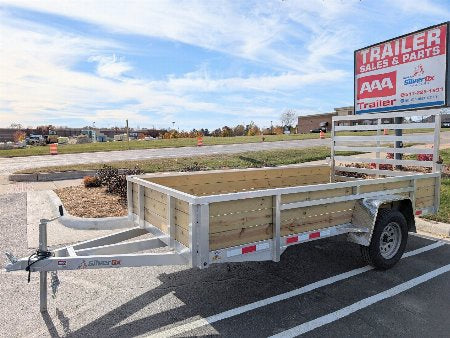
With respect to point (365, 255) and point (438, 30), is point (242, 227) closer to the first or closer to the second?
point (365, 255)

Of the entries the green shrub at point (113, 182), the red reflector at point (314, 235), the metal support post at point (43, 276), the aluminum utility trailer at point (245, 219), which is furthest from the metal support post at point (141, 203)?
the green shrub at point (113, 182)

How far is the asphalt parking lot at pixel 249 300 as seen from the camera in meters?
3.55

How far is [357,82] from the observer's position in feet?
28.3

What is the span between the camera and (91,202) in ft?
28.4

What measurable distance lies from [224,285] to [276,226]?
1.23 meters

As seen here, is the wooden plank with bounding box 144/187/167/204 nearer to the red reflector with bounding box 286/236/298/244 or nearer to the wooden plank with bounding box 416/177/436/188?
the red reflector with bounding box 286/236/298/244

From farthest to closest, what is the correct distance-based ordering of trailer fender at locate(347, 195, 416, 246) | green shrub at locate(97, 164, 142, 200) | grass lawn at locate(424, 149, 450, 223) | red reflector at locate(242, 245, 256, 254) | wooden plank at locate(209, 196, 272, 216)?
green shrub at locate(97, 164, 142, 200) → grass lawn at locate(424, 149, 450, 223) → trailer fender at locate(347, 195, 416, 246) → red reflector at locate(242, 245, 256, 254) → wooden plank at locate(209, 196, 272, 216)

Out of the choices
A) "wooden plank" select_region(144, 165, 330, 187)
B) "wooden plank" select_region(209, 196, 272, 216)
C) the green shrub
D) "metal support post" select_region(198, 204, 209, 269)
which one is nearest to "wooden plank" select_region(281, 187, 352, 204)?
"wooden plank" select_region(209, 196, 272, 216)

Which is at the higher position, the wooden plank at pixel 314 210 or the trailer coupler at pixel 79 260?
the wooden plank at pixel 314 210

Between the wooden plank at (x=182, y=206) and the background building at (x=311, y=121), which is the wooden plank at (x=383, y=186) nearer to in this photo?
the wooden plank at (x=182, y=206)

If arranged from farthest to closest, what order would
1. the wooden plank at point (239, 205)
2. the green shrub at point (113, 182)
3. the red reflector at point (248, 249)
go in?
1. the green shrub at point (113, 182)
2. the red reflector at point (248, 249)
3. the wooden plank at point (239, 205)

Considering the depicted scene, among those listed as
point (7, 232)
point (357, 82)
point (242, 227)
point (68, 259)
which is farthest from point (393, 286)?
point (7, 232)

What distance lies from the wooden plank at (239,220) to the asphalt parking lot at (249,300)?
3.10 ft

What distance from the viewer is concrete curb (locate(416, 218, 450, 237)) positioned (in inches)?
254
